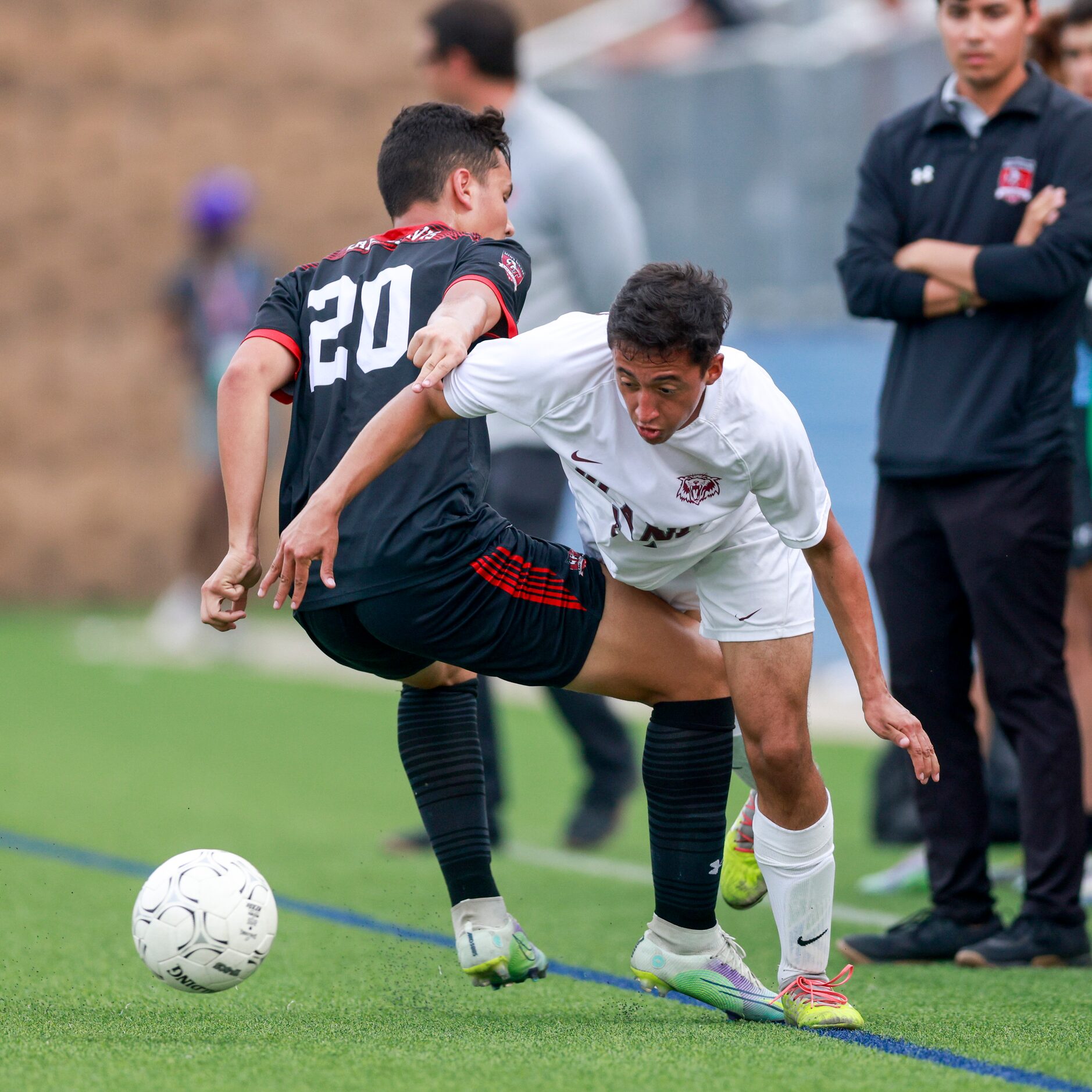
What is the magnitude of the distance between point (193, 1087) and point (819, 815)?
1317 millimetres

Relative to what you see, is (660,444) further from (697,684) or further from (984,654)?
(984,654)

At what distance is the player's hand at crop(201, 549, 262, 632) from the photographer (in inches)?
128

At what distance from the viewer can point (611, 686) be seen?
350cm

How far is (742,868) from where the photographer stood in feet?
12.6

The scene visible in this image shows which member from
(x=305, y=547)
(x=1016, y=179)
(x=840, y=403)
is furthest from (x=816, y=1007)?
(x=840, y=403)

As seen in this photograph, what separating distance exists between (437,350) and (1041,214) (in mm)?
1663

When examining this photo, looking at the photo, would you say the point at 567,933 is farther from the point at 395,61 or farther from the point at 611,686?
the point at 395,61

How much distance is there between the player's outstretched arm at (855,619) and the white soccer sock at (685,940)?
53 cm

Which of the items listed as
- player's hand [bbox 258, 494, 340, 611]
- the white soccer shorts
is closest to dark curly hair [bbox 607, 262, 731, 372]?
the white soccer shorts

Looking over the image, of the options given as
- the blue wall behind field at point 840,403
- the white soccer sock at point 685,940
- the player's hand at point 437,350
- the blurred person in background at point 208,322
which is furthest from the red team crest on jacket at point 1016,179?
the blurred person in background at point 208,322

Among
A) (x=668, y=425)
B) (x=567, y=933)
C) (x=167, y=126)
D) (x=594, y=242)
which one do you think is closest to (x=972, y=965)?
(x=567, y=933)

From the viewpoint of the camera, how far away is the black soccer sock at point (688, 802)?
346cm

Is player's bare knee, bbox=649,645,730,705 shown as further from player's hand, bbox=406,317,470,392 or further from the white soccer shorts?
player's hand, bbox=406,317,470,392

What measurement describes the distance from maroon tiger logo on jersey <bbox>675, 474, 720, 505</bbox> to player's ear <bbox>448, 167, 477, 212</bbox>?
0.84 metres
